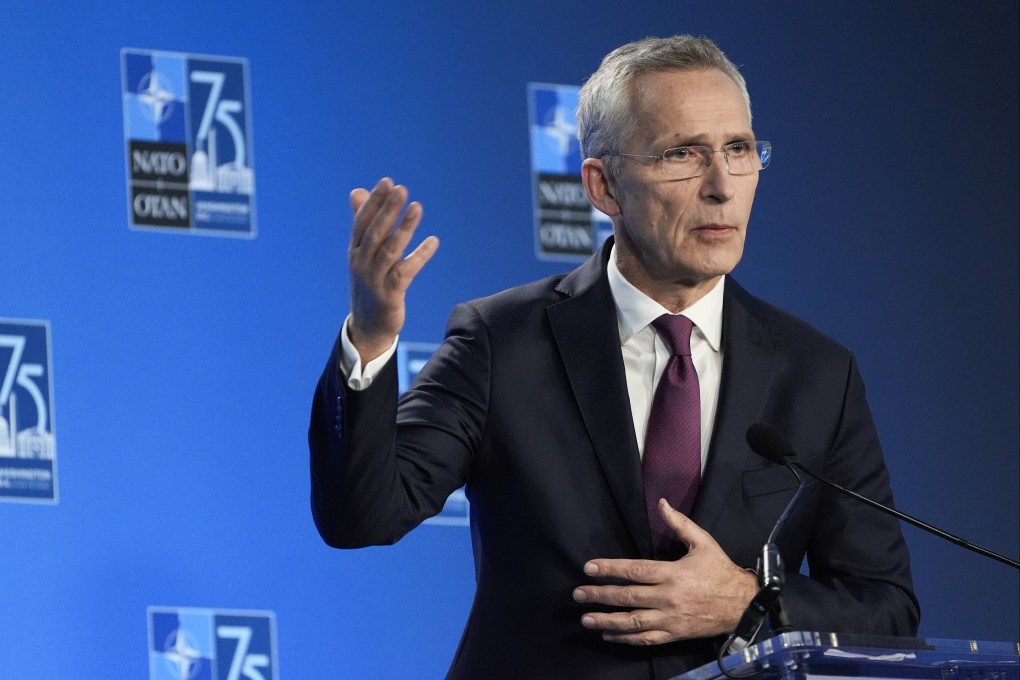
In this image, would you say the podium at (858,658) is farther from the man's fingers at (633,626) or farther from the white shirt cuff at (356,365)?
the white shirt cuff at (356,365)

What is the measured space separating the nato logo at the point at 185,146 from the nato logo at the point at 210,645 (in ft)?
2.74

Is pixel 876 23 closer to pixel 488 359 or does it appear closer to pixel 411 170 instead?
pixel 411 170

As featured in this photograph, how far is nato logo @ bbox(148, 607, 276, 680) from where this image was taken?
10.9ft

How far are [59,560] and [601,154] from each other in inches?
56.6

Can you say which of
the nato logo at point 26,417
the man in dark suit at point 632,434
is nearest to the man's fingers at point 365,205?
the man in dark suit at point 632,434

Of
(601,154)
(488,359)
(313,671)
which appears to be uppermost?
(601,154)

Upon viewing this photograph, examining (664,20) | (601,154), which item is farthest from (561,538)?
(664,20)

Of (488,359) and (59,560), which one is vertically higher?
(488,359)

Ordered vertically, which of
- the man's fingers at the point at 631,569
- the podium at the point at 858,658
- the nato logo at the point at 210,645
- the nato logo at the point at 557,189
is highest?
the nato logo at the point at 557,189

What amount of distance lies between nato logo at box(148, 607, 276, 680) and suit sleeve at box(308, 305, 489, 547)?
113 cm

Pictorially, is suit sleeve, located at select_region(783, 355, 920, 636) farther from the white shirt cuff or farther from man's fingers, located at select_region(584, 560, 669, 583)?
the white shirt cuff

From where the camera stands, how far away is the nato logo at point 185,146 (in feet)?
11.5

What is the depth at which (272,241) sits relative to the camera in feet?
11.9

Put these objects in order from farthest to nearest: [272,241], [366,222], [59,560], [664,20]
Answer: [664,20] < [272,241] < [59,560] < [366,222]
